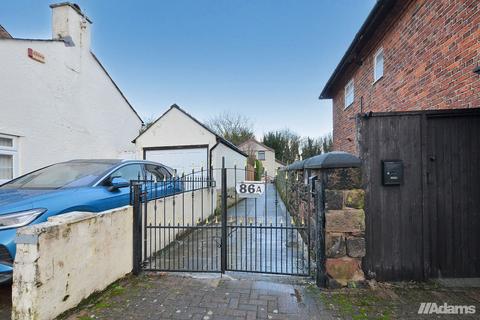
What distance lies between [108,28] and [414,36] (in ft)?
33.2

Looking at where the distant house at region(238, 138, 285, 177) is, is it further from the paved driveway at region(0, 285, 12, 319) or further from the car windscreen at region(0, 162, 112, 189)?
the paved driveway at region(0, 285, 12, 319)

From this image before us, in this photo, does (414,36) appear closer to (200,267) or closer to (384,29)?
(384,29)

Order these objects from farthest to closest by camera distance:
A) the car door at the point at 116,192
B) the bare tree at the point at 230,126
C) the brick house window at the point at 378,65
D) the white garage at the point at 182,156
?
1. the bare tree at the point at 230,126
2. the white garage at the point at 182,156
3. the brick house window at the point at 378,65
4. the car door at the point at 116,192

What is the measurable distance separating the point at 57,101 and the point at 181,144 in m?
3.97

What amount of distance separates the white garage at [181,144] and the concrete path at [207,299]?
5832mm

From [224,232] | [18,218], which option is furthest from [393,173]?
[18,218]

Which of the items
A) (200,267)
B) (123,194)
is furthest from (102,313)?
(123,194)

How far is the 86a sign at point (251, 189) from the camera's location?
13.0ft

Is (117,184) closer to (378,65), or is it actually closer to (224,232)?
(224,232)

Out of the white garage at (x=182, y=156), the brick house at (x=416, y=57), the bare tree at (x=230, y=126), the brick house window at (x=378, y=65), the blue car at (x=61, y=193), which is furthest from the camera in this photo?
the bare tree at (x=230, y=126)

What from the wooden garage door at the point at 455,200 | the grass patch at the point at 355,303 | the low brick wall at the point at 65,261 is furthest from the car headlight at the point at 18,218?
the wooden garage door at the point at 455,200

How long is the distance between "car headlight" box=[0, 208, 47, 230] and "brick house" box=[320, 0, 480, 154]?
4033mm

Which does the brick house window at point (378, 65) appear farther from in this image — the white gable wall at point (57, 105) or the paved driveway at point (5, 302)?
the white gable wall at point (57, 105)
